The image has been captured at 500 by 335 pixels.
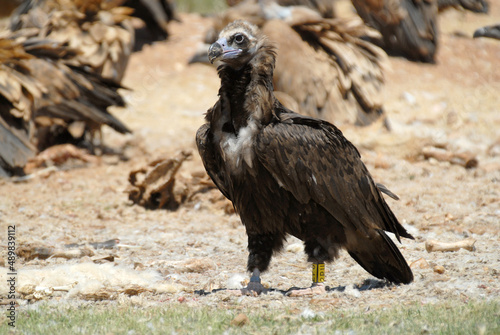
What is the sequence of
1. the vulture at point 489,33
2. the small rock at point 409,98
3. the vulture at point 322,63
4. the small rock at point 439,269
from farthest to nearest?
the small rock at point 409,98 < the vulture at point 322,63 < the vulture at point 489,33 < the small rock at point 439,269

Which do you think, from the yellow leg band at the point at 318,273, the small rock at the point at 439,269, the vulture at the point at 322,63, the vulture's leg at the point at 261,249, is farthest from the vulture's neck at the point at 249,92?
the vulture at the point at 322,63

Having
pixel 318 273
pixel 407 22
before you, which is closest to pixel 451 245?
pixel 318 273

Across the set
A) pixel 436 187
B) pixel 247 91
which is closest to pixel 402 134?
pixel 436 187

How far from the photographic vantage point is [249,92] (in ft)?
13.3

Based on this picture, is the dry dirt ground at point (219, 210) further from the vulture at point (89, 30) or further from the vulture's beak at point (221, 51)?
the vulture's beak at point (221, 51)

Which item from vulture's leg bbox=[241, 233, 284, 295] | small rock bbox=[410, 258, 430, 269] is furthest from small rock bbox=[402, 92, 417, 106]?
vulture's leg bbox=[241, 233, 284, 295]

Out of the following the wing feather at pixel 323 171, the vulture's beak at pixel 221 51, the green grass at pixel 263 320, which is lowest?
the green grass at pixel 263 320

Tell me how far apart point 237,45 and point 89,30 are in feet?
19.8

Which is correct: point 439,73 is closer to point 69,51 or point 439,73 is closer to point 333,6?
point 333,6

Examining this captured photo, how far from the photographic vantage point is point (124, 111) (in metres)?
10.9

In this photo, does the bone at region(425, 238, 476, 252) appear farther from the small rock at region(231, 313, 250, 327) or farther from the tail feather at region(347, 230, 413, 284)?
the small rock at region(231, 313, 250, 327)

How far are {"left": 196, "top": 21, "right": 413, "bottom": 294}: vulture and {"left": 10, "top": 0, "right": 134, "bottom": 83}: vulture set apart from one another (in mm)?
5432

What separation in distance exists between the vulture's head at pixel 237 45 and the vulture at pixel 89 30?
17.5 ft

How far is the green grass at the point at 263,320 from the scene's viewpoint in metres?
3.25
